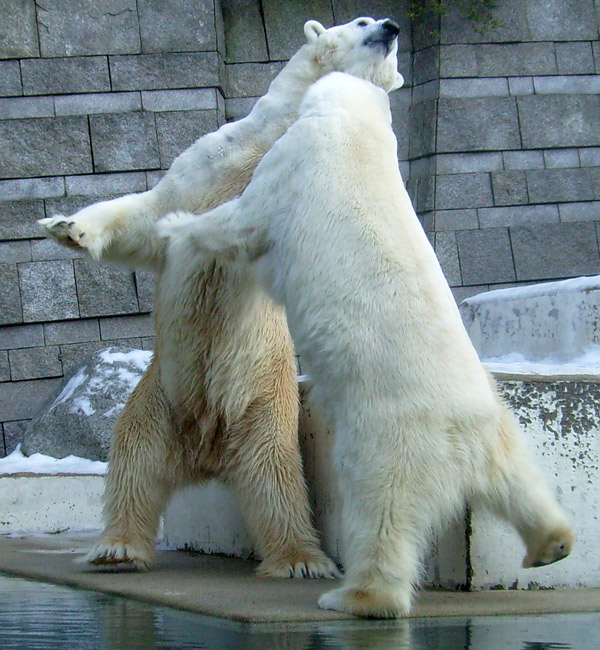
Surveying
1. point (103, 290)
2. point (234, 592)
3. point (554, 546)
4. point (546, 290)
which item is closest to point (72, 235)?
point (234, 592)

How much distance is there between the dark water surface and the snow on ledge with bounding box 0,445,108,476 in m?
3.26

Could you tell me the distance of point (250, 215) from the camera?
3.14m

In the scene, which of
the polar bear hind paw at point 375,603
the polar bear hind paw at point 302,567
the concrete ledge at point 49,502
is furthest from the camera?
the concrete ledge at point 49,502

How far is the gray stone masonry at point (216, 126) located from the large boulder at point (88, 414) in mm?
512

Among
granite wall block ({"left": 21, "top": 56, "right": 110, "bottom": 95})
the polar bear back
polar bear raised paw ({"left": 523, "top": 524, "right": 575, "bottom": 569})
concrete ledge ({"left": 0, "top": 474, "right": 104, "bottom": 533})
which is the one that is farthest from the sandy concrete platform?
granite wall block ({"left": 21, "top": 56, "right": 110, "bottom": 95})

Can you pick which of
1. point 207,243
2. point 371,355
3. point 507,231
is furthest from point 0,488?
point 507,231

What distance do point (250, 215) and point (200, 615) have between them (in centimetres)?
116

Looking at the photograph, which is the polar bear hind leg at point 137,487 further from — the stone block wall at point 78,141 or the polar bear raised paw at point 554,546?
the stone block wall at point 78,141

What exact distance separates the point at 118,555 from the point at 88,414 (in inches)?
118

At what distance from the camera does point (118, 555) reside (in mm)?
3705

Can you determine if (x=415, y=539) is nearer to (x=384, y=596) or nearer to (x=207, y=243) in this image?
(x=384, y=596)

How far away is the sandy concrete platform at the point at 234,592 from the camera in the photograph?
2.71m

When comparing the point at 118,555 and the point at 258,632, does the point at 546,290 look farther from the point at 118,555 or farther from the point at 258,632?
the point at 258,632

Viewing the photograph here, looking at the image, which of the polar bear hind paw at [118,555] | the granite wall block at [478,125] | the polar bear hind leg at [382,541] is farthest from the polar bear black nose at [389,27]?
the granite wall block at [478,125]
